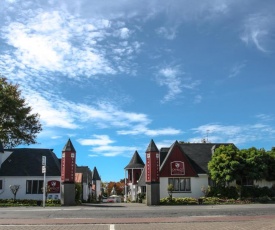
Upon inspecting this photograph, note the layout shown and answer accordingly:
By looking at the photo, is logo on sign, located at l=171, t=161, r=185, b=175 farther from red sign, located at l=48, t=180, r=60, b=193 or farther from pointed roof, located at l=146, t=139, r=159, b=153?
red sign, located at l=48, t=180, r=60, b=193

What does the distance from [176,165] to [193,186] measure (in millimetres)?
3082

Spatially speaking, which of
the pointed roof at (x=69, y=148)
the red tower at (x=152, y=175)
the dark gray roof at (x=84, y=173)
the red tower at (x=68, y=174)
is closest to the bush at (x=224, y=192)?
the red tower at (x=152, y=175)

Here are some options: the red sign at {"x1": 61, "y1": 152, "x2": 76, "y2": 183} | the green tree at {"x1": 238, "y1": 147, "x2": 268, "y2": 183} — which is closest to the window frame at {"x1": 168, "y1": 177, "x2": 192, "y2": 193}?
the green tree at {"x1": 238, "y1": 147, "x2": 268, "y2": 183}

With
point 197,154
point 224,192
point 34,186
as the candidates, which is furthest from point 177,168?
point 34,186

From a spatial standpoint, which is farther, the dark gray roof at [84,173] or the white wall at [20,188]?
the dark gray roof at [84,173]

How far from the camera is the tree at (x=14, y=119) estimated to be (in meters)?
43.2

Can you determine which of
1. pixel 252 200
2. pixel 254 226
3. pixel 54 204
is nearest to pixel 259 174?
pixel 252 200

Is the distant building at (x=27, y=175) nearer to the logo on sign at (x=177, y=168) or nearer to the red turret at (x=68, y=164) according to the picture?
the red turret at (x=68, y=164)

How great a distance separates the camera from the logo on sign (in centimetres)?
4453

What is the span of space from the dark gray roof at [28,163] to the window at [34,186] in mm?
876

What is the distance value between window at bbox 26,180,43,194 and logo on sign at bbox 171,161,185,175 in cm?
1487

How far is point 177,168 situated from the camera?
146 feet

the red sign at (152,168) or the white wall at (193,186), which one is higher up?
the red sign at (152,168)

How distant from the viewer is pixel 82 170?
63.3m
